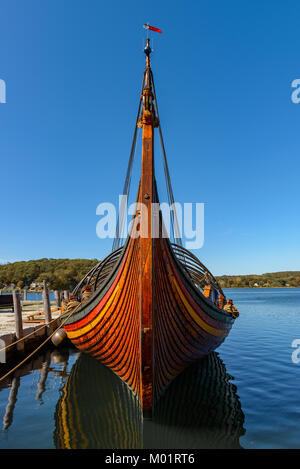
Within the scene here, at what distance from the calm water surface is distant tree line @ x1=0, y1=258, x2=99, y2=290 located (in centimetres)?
6361

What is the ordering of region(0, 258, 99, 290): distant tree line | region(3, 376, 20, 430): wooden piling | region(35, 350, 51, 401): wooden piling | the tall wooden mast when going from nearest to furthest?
1. the tall wooden mast
2. region(3, 376, 20, 430): wooden piling
3. region(35, 350, 51, 401): wooden piling
4. region(0, 258, 99, 290): distant tree line

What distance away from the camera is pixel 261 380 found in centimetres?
905

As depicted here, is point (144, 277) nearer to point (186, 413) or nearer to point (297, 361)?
point (186, 413)

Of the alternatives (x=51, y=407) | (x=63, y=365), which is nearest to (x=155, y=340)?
(x=51, y=407)

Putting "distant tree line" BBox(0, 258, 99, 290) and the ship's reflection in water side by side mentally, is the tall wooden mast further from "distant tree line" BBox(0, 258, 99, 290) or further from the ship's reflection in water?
"distant tree line" BBox(0, 258, 99, 290)

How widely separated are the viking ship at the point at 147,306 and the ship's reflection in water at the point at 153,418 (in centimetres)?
53

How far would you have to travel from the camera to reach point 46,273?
271 ft

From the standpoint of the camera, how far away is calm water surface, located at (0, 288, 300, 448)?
536 centimetres

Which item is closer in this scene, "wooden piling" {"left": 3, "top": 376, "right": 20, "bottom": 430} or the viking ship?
the viking ship

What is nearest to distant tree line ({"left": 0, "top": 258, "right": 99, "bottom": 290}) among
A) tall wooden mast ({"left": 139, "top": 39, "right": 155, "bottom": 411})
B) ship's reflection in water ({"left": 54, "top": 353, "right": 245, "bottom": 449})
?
ship's reflection in water ({"left": 54, "top": 353, "right": 245, "bottom": 449})

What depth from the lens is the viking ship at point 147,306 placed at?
5.76 metres

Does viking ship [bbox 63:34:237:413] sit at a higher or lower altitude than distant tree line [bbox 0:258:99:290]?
higher

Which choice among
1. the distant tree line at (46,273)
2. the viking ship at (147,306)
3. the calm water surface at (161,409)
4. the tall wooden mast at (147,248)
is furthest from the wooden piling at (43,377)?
the distant tree line at (46,273)

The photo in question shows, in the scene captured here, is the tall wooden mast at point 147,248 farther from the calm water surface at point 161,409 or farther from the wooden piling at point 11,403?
the wooden piling at point 11,403
